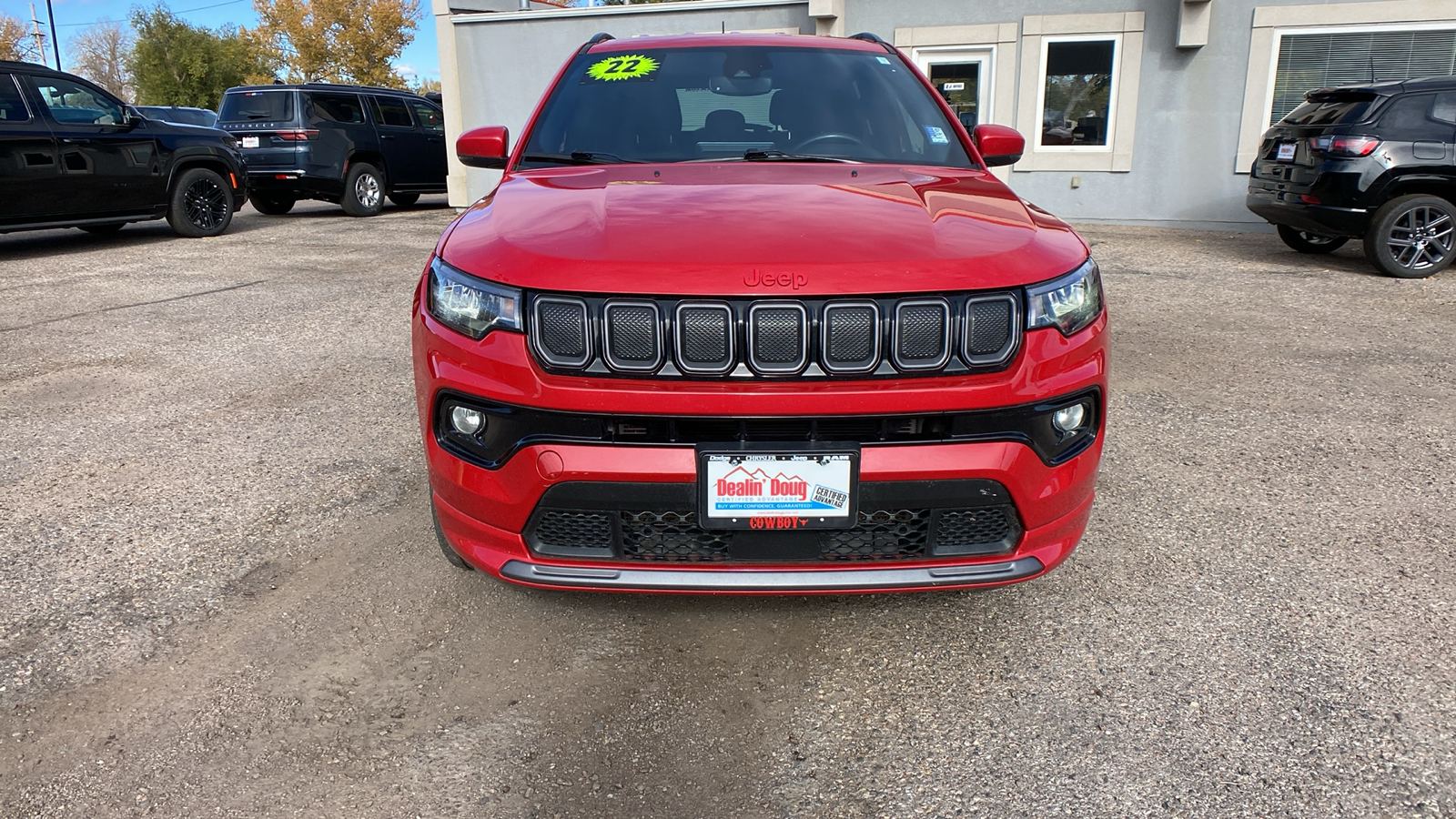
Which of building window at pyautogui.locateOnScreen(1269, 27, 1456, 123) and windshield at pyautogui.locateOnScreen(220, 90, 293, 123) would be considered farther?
windshield at pyautogui.locateOnScreen(220, 90, 293, 123)

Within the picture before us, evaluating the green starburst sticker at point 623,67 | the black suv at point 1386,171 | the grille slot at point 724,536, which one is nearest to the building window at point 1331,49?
the black suv at point 1386,171

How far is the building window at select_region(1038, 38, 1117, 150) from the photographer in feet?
43.9

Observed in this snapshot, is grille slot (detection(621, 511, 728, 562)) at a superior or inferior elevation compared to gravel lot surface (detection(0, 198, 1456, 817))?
superior

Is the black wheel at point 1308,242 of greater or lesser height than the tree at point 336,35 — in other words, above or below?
below

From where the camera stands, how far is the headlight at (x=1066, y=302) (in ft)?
7.77

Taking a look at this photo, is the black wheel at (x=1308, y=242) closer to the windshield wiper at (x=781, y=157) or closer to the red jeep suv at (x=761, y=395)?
the windshield wiper at (x=781, y=157)

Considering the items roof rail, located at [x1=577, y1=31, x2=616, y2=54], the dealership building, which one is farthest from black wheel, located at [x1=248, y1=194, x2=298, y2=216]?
roof rail, located at [x1=577, y1=31, x2=616, y2=54]

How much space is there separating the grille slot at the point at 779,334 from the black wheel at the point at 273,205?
559 inches

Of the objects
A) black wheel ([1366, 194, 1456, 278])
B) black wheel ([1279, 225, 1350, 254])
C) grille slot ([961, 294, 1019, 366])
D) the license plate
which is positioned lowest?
black wheel ([1279, 225, 1350, 254])

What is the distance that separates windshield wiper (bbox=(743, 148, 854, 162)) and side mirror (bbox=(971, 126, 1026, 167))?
2.18 feet

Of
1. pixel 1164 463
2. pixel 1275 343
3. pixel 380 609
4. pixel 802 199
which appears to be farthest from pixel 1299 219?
pixel 380 609

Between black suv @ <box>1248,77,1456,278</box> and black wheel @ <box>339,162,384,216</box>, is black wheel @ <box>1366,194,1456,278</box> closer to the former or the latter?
black suv @ <box>1248,77,1456,278</box>

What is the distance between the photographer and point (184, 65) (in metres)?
46.5

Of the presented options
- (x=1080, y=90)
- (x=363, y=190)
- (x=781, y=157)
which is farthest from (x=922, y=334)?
(x=363, y=190)
